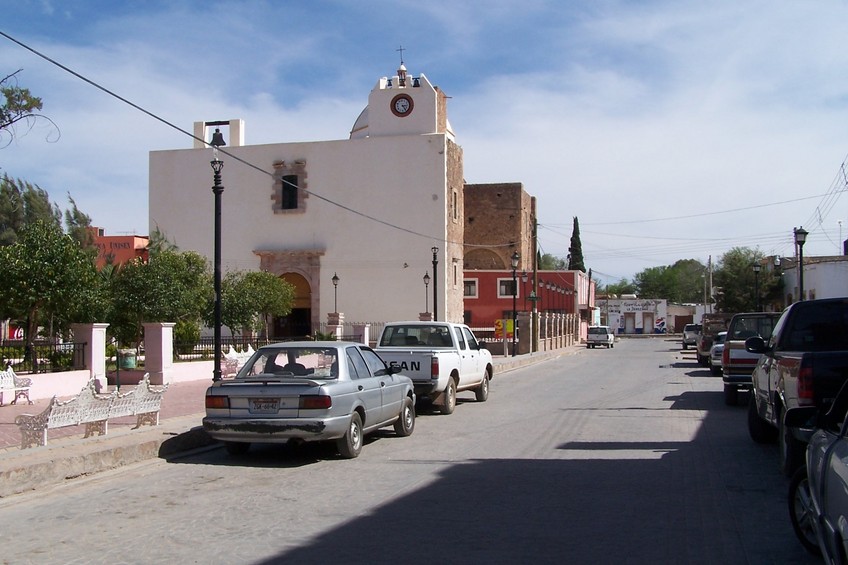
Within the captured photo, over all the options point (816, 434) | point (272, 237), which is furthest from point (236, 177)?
point (816, 434)

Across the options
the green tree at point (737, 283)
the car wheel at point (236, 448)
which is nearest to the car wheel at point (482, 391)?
the car wheel at point (236, 448)

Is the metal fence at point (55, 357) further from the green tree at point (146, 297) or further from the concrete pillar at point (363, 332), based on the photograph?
the concrete pillar at point (363, 332)

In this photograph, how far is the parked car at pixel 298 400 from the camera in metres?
10.6

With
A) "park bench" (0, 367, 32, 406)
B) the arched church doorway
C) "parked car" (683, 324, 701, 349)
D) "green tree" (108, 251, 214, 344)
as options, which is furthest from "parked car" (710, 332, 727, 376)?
the arched church doorway

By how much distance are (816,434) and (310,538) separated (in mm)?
3993

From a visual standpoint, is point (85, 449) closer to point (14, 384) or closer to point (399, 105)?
point (14, 384)

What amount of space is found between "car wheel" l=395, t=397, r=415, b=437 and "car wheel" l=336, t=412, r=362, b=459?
6.54 ft

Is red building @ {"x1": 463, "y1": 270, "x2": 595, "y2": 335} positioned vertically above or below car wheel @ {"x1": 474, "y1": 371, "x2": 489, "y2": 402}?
above

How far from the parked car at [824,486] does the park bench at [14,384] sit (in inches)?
607

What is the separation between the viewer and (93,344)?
2048 cm

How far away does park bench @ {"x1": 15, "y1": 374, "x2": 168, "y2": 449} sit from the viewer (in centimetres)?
1075

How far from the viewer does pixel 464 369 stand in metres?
17.9

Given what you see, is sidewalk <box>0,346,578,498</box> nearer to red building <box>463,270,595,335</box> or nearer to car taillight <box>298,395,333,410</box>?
car taillight <box>298,395,333,410</box>

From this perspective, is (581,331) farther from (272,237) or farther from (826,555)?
(826,555)
